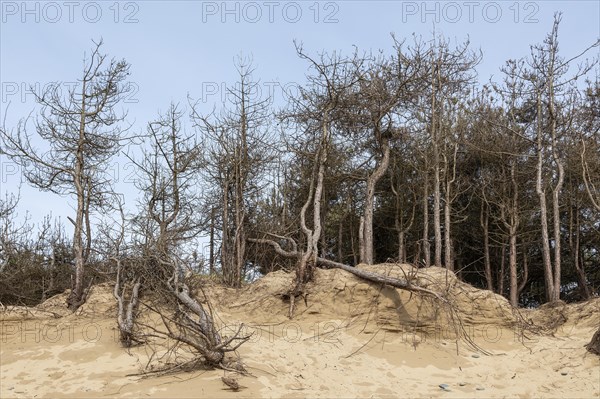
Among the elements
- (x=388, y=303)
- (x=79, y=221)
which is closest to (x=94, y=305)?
(x=79, y=221)

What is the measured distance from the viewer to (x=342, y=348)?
33.7 feet

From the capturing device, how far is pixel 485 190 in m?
19.2

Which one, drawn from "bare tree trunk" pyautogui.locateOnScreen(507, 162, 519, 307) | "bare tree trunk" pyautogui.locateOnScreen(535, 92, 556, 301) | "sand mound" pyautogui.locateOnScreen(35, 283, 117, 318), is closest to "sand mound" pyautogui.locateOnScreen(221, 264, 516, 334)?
"sand mound" pyautogui.locateOnScreen(35, 283, 117, 318)

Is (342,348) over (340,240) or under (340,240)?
under

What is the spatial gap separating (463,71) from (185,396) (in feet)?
44.2

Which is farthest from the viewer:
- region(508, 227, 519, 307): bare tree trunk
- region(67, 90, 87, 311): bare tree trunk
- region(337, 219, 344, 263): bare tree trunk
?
region(337, 219, 344, 263): bare tree trunk

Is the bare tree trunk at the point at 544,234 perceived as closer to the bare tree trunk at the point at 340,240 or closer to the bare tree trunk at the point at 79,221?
the bare tree trunk at the point at 340,240

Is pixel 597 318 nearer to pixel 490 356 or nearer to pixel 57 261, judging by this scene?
pixel 490 356

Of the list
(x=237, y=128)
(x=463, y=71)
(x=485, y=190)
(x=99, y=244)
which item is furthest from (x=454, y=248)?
(x=99, y=244)

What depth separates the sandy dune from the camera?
8281 millimetres

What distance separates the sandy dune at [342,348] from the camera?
8281 mm

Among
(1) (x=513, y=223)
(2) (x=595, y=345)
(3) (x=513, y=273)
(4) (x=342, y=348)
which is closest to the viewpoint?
(2) (x=595, y=345)

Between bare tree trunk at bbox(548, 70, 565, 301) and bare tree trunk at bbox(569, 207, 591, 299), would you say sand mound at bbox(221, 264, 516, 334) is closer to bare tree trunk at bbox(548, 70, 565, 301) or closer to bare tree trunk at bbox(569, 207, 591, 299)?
bare tree trunk at bbox(548, 70, 565, 301)

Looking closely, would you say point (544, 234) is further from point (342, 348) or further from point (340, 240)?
point (342, 348)
